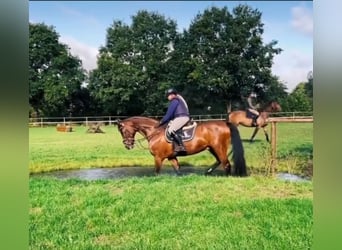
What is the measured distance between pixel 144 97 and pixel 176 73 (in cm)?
39

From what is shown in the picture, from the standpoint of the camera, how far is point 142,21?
12.3 feet

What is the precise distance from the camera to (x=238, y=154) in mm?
3988

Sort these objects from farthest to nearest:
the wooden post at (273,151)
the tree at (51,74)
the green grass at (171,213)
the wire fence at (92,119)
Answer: the wooden post at (273,151) < the wire fence at (92,119) < the tree at (51,74) < the green grass at (171,213)

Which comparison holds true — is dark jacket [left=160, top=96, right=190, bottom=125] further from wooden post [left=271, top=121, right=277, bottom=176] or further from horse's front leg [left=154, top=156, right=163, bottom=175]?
wooden post [left=271, top=121, right=277, bottom=176]

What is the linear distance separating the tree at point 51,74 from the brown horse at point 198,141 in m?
0.59

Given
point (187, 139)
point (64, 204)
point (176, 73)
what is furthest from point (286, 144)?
point (64, 204)

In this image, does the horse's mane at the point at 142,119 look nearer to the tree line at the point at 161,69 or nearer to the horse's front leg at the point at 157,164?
the tree line at the point at 161,69

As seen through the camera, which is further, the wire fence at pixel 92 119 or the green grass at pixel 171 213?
the wire fence at pixel 92 119

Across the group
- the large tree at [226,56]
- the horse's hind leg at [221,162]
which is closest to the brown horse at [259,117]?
the large tree at [226,56]

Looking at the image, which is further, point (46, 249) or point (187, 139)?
point (187, 139)

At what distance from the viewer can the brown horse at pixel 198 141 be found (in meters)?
3.98

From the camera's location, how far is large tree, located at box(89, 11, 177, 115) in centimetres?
382

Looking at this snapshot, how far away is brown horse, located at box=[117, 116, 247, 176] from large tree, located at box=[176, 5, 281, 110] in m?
0.35

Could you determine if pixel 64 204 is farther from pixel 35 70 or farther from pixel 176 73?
pixel 176 73
